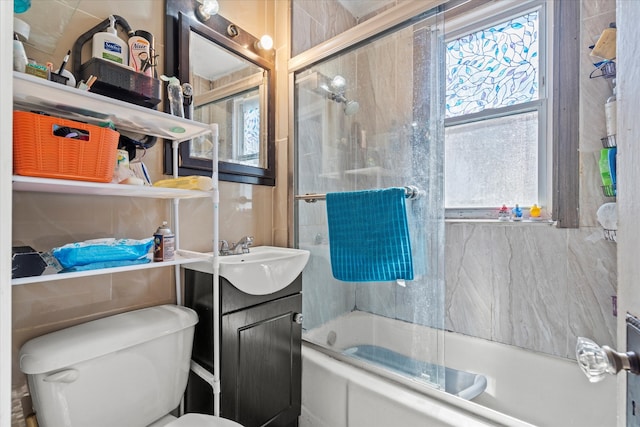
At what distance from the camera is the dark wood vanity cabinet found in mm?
1171

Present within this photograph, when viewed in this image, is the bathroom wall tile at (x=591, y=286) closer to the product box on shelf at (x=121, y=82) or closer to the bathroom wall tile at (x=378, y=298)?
the bathroom wall tile at (x=378, y=298)

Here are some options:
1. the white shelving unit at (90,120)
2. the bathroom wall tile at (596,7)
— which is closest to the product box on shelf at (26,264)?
the white shelving unit at (90,120)

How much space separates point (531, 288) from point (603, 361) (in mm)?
1377

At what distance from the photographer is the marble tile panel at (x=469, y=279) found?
171cm

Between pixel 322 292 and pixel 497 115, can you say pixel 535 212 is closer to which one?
pixel 497 115

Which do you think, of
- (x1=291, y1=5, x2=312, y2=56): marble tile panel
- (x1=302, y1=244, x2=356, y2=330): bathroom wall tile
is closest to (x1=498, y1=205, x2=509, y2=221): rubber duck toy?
(x1=302, y1=244, x2=356, y2=330): bathroom wall tile

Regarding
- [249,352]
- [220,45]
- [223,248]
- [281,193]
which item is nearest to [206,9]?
[220,45]

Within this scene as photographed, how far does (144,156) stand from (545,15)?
219 centimetres

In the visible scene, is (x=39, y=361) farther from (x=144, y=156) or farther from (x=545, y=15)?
(x=545, y=15)

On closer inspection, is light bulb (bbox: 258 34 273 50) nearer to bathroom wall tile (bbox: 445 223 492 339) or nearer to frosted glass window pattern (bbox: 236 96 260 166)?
frosted glass window pattern (bbox: 236 96 260 166)

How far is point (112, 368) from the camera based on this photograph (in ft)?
3.03

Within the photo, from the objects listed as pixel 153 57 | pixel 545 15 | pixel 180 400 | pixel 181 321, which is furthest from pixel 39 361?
pixel 545 15

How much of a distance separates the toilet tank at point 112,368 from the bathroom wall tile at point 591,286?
176cm

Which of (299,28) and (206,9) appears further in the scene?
(299,28)
